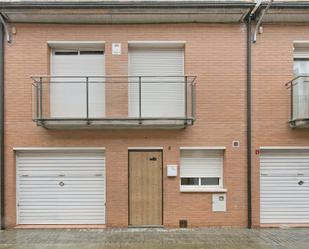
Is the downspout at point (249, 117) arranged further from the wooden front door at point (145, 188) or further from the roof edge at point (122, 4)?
the wooden front door at point (145, 188)

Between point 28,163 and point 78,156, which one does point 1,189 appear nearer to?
point 28,163

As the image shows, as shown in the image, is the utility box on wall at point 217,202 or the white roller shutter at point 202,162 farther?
the white roller shutter at point 202,162

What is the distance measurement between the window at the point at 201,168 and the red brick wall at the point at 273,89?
3.37 feet

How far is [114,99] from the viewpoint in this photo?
9.58 meters

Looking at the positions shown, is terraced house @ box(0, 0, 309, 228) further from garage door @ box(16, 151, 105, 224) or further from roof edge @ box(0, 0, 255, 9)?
roof edge @ box(0, 0, 255, 9)

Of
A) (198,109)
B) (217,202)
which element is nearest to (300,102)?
(198,109)

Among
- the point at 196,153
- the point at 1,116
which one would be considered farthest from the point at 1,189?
the point at 196,153

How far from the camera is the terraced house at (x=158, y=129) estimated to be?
31.6 feet

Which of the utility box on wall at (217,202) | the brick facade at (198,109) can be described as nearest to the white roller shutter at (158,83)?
the brick facade at (198,109)

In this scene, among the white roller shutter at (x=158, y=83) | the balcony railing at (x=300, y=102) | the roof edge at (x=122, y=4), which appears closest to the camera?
the roof edge at (x=122, y=4)

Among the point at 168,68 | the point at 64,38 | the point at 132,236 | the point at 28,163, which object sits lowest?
the point at 132,236

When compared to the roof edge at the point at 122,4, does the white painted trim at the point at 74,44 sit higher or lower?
lower

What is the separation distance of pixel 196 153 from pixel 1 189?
219 inches

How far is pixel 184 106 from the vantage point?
381 inches
